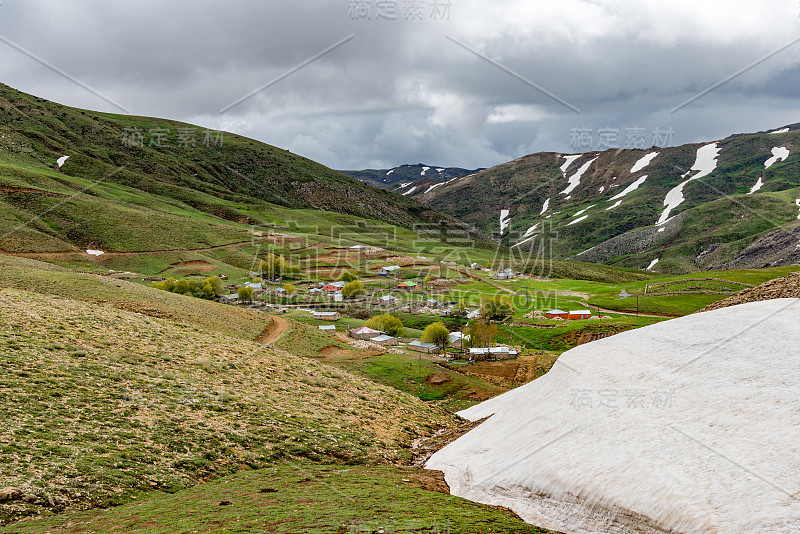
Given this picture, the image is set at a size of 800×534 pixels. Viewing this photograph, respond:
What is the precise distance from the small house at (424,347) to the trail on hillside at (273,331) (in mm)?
20603

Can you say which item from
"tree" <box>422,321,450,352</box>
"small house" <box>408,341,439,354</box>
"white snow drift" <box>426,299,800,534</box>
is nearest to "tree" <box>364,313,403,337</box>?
"small house" <box>408,341,439,354</box>

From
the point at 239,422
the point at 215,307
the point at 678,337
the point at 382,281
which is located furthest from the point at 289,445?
the point at 382,281

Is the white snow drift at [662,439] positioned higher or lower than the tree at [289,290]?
lower

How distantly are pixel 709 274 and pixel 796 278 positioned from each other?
130665 millimetres

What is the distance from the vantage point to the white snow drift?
1432 centimetres

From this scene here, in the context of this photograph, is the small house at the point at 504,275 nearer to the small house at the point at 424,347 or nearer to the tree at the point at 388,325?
the tree at the point at 388,325

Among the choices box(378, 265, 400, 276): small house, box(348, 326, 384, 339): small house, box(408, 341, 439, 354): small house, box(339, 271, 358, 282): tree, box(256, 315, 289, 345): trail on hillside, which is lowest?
box(408, 341, 439, 354): small house

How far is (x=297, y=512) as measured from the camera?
58.8ft

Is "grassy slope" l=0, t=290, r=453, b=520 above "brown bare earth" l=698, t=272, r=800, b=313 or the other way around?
the other way around

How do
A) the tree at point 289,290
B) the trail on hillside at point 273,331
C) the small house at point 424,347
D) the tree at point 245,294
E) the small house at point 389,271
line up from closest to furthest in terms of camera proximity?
the trail on hillside at point 273,331, the small house at point 424,347, the tree at point 245,294, the tree at point 289,290, the small house at point 389,271

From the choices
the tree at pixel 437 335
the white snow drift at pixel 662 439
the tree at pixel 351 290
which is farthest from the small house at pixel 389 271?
the white snow drift at pixel 662 439

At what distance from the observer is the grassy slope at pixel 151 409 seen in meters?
21.0

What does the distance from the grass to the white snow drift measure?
7.41ft

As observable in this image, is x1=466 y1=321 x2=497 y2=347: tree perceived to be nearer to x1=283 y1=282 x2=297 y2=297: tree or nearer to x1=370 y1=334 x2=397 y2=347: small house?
x1=370 y1=334 x2=397 y2=347: small house
